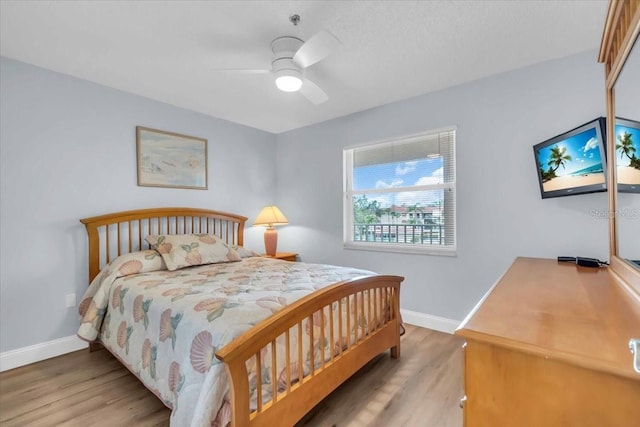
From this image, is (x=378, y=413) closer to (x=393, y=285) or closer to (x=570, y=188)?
(x=393, y=285)

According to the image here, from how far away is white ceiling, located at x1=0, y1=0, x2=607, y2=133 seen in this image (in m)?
1.73

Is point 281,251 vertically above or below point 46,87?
below

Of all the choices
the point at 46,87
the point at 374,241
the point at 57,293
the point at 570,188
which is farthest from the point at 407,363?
the point at 46,87

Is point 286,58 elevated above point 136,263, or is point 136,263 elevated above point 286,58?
point 286,58

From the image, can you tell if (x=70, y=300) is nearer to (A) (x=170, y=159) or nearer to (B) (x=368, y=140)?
(A) (x=170, y=159)

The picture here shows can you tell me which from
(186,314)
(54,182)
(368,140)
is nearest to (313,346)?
(186,314)

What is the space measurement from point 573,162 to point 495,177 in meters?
0.58

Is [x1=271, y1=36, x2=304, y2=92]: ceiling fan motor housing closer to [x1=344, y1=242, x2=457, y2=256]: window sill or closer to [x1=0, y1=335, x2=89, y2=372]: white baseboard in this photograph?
[x1=344, y1=242, x2=457, y2=256]: window sill

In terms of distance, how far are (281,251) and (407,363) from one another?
241 centimetres

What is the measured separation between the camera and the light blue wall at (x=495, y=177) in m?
2.22

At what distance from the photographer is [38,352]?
2371 mm

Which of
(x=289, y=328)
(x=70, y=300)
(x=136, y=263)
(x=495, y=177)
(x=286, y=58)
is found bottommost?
(x=70, y=300)

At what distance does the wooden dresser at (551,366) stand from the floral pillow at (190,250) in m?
2.51

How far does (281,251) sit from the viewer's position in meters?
4.23
